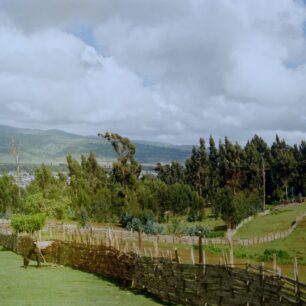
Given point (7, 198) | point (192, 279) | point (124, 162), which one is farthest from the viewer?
point (124, 162)

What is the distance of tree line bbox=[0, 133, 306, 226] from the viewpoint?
6862 centimetres

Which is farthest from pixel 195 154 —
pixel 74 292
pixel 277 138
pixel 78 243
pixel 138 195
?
pixel 74 292

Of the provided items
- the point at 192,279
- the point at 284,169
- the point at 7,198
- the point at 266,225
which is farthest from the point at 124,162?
the point at 192,279

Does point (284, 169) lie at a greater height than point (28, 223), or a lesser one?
greater

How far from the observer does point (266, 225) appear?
65.2m

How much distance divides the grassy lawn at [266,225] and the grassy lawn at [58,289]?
36058mm

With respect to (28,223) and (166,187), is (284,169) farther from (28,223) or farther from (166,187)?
(28,223)

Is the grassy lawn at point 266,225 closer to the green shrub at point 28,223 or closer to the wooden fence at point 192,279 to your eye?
the green shrub at point 28,223

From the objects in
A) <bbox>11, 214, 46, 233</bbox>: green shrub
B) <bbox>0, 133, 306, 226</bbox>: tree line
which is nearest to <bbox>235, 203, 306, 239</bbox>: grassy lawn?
<bbox>0, 133, 306, 226</bbox>: tree line

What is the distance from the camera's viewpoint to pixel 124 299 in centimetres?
1727

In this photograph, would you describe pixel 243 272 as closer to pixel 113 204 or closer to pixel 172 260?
pixel 172 260

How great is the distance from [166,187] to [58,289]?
6230cm

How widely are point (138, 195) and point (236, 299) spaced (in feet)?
214

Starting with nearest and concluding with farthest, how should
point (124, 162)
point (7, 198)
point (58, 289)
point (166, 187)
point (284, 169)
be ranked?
point (58, 289)
point (7, 198)
point (166, 187)
point (124, 162)
point (284, 169)
